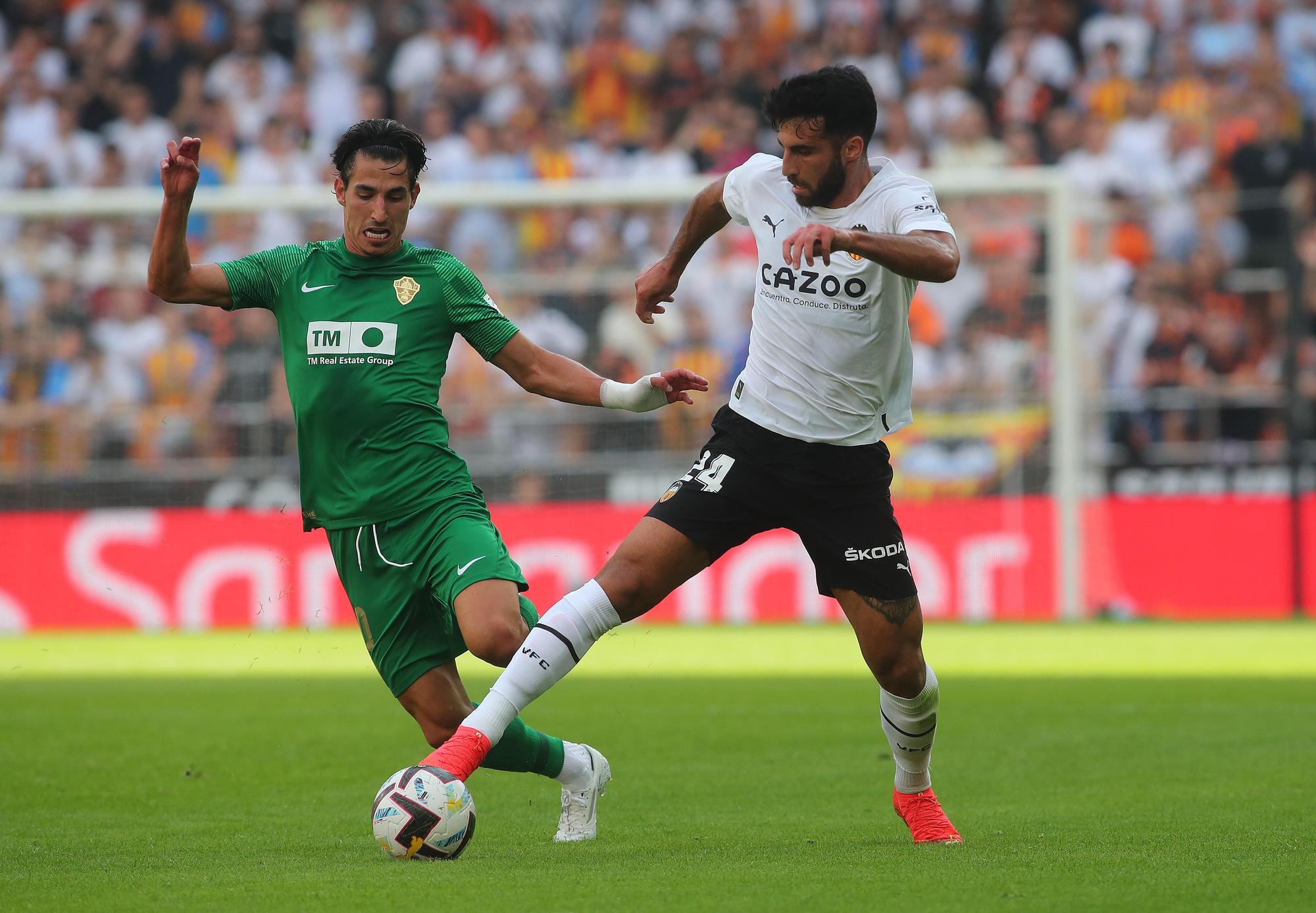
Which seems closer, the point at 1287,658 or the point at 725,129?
the point at 1287,658

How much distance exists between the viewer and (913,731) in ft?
21.0

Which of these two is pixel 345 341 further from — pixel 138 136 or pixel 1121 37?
pixel 1121 37

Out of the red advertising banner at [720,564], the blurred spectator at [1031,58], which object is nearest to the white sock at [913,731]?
the red advertising banner at [720,564]

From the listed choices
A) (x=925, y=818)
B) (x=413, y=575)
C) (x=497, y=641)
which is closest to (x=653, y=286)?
(x=413, y=575)

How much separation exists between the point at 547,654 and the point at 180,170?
2.07 m

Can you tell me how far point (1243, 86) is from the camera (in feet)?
65.2

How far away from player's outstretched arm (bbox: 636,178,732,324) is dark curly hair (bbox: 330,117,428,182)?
0.94 metres

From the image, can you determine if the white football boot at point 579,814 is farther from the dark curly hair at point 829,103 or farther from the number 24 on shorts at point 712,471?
the dark curly hair at point 829,103

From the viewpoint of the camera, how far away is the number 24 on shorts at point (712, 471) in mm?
6324

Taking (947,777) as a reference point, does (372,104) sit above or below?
above

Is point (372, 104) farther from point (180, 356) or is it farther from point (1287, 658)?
point (1287, 658)

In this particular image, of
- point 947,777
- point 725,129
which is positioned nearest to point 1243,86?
point 725,129

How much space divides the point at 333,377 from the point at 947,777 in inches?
128

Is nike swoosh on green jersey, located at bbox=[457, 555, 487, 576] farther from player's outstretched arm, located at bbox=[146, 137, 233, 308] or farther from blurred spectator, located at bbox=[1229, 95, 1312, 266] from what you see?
blurred spectator, located at bbox=[1229, 95, 1312, 266]
